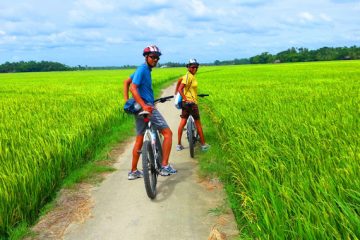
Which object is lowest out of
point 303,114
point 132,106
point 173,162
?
point 173,162

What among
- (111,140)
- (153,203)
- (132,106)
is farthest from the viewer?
(111,140)

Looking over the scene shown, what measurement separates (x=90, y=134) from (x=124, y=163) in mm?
1375

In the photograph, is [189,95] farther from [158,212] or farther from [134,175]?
[158,212]

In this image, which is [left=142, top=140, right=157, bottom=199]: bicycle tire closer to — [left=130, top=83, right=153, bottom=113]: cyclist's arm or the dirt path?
the dirt path

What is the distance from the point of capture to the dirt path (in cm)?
383

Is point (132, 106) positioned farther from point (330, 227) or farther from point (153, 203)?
point (330, 227)

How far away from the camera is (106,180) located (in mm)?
5746

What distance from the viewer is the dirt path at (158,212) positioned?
383cm

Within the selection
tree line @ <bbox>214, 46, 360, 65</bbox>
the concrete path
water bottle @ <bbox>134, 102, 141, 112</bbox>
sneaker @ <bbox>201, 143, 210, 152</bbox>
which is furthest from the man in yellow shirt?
tree line @ <bbox>214, 46, 360, 65</bbox>

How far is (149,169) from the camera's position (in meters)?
4.91

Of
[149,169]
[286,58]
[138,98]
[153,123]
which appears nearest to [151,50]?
[138,98]

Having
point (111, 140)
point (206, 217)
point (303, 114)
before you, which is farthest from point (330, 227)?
point (111, 140)

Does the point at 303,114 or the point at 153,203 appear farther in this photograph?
the point at 303,114

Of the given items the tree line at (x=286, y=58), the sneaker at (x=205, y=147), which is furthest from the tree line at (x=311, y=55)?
the sneaker at (x=205, y=147)
